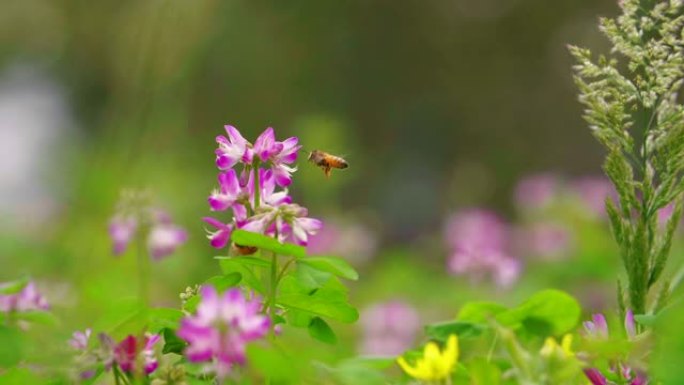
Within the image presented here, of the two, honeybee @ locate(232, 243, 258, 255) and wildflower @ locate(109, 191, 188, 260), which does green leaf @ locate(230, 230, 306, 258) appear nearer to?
honeybee @ locate(232, 243, 258, 255)

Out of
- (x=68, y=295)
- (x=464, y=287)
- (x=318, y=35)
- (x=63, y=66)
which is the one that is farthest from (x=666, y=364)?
(x=63, y=66)

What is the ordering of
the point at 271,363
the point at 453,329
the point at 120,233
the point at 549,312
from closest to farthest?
the point at 271,363 → the point at 453,329 → the point at 549,312 → the point at 120,233

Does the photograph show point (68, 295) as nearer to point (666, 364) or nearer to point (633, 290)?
point (633, 290)

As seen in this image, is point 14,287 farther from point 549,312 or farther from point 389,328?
point 389,328

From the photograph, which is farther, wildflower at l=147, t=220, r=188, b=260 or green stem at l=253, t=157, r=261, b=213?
wildflower at l=147, t=220, r=188, b=260

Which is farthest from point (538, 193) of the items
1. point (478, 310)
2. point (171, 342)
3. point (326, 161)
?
point (171, 342)

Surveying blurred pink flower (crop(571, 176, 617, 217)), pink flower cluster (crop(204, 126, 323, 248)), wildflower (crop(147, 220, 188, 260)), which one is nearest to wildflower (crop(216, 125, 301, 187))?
pink flower cluster (crop(204, 126, 323, 248))
